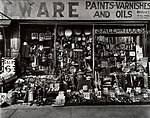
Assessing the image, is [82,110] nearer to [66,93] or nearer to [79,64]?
[66,93]

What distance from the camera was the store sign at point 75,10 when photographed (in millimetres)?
9438

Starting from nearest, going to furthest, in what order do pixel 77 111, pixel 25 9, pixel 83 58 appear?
pixel 77 111 → pixel 25 9 → pixel 83 58

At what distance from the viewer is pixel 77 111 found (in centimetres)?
711

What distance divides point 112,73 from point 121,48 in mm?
1372

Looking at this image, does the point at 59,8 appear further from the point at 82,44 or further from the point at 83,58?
the point at 83,58

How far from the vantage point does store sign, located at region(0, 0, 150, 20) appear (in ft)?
31.0

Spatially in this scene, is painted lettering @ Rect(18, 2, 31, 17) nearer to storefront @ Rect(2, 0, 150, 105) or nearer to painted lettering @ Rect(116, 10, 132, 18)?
storefront @ Rect(2, 0, 150, 105)

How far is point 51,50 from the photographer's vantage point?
9.79 metres

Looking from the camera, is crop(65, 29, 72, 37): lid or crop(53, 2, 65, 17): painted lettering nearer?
crop(53, 2, 65, 17): painted lettering

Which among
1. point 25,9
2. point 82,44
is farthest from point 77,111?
point 25,9

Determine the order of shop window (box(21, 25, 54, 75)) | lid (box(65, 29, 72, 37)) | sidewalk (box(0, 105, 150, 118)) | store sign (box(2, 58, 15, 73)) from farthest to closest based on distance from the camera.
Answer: lid (box(65, 29, 72, 37)), shop window (box(21, 25, 54, 75)), store sign (box(2, 58, 15, 73)), sidewalk (box(0, 105, 150, 118))

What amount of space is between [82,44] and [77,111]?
12.7ft

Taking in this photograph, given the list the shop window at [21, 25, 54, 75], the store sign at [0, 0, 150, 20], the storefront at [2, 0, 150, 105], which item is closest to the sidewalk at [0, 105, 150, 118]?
the storefront at [2, 0, 150, 105]

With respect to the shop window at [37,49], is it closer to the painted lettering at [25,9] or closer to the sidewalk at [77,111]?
the painted lettering at [25,9]
